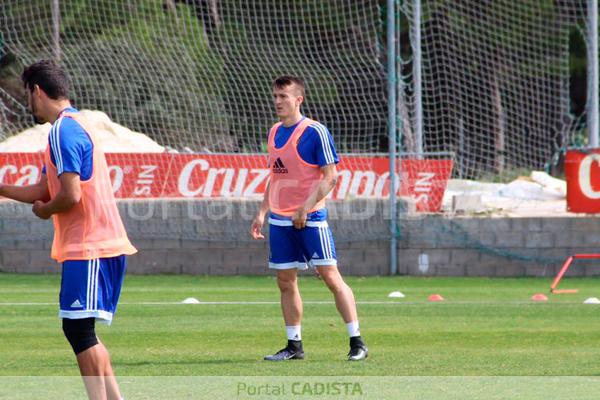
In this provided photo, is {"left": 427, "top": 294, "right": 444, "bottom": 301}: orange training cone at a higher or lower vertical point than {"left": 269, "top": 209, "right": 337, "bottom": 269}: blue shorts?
lower

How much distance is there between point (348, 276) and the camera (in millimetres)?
18375

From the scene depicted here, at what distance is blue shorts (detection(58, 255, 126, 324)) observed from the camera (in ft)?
21.2

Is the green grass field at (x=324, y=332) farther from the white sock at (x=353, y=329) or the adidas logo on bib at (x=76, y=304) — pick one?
the adidas logo on bib at (x=76, y=304)

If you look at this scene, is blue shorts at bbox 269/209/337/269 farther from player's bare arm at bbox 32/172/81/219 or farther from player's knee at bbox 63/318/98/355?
player's bare arm at bbox 32/172/81/219

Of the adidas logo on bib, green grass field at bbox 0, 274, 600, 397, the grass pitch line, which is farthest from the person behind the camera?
the grass pitch line

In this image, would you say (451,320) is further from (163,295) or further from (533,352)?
(163,295)

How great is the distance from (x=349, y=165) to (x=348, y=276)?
2.51 metres

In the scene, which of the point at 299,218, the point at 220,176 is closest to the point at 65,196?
the point at 299,218

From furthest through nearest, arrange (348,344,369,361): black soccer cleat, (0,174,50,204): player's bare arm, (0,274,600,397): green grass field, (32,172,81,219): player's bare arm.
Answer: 1. (348,344,369,361): black soccer cleat
2. (0,274,600,397): green grass field
3. (0,174,50,204): player's bare arm
4. (32,172,81,219): player's bare arm

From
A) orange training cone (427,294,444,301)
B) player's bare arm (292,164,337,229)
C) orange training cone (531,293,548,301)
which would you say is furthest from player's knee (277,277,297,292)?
orange training cone (531,293,548,301)

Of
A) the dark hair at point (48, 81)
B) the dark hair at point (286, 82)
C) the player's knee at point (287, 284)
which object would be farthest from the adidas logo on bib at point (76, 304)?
the dark hair at point (286, 82)

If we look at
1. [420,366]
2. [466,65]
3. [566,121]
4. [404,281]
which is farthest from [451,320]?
[566,121]

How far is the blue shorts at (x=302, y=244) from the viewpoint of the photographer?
948cm

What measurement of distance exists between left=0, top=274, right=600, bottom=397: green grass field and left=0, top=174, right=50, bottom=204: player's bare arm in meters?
2.23
